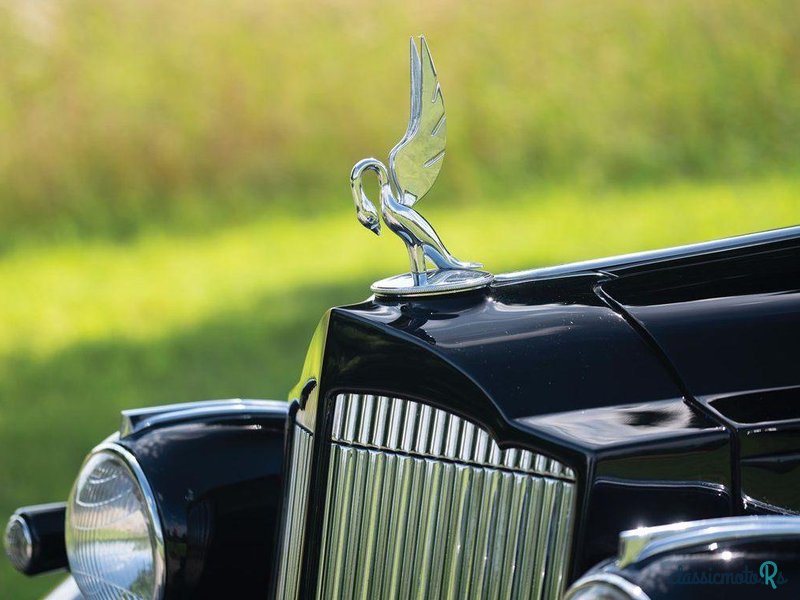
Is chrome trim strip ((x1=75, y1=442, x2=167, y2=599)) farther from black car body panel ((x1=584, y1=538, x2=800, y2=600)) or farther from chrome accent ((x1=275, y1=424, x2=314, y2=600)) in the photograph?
black car body panel ((x1=584, y1=538, x2=800, y2=600))

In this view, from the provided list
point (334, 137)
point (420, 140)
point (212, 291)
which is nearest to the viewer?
point (420, 140)

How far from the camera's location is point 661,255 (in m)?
2.22

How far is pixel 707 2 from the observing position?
45.9ft

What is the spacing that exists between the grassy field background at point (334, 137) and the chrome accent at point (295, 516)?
24.7ft

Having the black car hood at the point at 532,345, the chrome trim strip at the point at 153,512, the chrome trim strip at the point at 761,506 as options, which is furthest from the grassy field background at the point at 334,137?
the chrome trim strip at the point at 761,506

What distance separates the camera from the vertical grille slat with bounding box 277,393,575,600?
1.62 metres

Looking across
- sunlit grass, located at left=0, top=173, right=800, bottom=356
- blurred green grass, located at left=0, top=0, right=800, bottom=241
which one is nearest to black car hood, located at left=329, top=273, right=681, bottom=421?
sunlit grass, located at left=0, top=173, right=800, bottom=356

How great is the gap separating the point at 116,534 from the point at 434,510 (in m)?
0.79

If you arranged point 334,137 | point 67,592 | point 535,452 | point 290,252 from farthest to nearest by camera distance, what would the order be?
1. point 334,137
2. point 290,252
3. point 67,592
4. point 535,452

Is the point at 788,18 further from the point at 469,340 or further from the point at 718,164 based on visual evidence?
the point at 469,340

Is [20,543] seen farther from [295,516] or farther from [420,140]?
[420,140]

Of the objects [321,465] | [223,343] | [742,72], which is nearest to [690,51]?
[742,72]

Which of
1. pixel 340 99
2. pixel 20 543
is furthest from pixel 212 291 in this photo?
pixel 20 543

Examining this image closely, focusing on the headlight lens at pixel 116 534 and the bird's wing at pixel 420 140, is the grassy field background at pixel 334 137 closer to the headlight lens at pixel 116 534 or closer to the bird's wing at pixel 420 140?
the headlight lens at pixel 116 534
